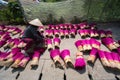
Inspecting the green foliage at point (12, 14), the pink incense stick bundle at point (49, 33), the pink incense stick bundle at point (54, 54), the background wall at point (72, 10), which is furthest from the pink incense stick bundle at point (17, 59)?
the green foliage at point (12, 14)

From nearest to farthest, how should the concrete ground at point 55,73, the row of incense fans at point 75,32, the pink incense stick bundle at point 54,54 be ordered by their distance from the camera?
the concrete ground at point 55,73, the pink incense stick bundle at point 54,54, the row of incense fans at point 75,32

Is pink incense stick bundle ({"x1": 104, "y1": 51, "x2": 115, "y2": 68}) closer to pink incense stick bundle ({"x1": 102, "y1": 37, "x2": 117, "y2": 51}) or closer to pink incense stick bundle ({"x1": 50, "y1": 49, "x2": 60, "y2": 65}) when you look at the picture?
pink incense stick bundle ({"x1": 102, "y1": 37, "x2": 117, "y2": 51})

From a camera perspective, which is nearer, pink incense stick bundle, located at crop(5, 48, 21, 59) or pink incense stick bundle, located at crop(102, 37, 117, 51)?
pink incense stick bundle, located at crop(5, 48, 21, 59)

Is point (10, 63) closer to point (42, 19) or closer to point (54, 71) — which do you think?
→ point (54, 71)

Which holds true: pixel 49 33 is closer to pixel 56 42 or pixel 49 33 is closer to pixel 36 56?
pixel 56 42

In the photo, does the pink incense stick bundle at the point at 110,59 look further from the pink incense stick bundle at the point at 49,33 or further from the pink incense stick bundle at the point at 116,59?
the pink incense stick bundle at the point at 49,33

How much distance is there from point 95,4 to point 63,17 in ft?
5.29

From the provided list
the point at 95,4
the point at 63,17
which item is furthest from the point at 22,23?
the point at 95,4

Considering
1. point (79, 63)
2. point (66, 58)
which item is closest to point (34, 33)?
point (66, 58)

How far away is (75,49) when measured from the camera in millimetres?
6934

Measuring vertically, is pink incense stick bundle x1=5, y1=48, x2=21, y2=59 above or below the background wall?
below

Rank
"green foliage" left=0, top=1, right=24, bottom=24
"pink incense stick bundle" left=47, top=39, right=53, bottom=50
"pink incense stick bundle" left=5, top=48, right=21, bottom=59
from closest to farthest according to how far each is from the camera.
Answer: "pink incense stick bundle" left=5, top=48, right=21, bottom=59
"pink incense stick bundle" left=47, top=39, right=53, bottom=50
"green foliage" left=0, top=1, right=24, bottom=24

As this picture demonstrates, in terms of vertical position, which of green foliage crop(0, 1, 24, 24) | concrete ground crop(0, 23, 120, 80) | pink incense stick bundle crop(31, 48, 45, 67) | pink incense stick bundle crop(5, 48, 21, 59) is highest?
green foliage crop(0, 1, 24, 24)

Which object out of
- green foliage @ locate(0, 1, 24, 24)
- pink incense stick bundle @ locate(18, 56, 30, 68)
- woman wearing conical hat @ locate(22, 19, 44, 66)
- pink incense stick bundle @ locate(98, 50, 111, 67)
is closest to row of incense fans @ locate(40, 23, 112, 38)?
woman wearing conical hat @ locate(22, 19, 44, 66)
